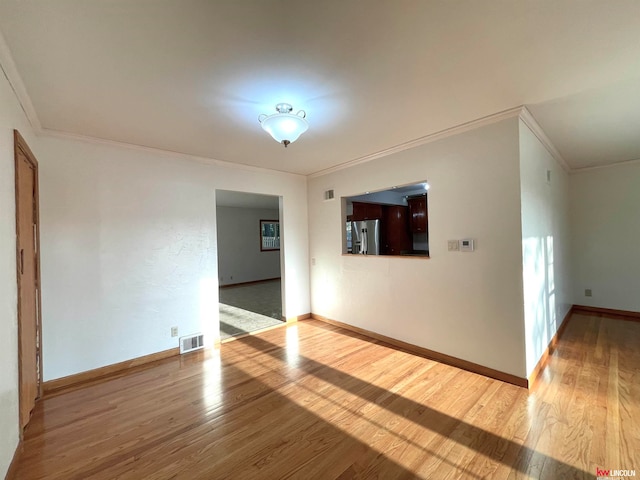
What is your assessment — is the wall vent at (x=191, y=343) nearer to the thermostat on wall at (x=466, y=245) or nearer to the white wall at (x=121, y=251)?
the white wall at (x=121, y=251)

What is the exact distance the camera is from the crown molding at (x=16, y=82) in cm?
154

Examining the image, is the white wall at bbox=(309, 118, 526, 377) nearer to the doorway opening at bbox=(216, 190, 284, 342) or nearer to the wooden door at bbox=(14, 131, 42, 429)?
the doorway opening at bbox=(216, 190, 284, 342)

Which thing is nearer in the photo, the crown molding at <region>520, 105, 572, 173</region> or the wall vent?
the crown molding at <region>520, 105, 572, 173</region>

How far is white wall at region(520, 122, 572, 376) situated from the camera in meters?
2.53

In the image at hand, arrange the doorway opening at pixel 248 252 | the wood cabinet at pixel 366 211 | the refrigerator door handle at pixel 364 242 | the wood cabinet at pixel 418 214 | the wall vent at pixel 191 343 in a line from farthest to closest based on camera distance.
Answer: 1. the doorway opening at pixel 248 252
2. the wood cabinet at pixel 418 214
3. the wood cabinet at pixel 366 211
4. the refrigerator door handle at pixel 364 242
5. the wall vent at pixel 191 343

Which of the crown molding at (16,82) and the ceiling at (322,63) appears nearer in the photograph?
the ceiling at (322,63)

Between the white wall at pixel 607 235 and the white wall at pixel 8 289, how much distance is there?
23.3 feet

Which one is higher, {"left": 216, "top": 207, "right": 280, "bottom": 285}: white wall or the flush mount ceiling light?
the flush mount ceiling light

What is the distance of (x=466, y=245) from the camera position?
2.79 metres

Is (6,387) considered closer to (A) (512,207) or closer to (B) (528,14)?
(B) (528,14)

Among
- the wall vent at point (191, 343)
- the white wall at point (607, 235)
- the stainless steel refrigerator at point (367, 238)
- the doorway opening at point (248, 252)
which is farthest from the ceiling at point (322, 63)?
the doorway opening at point (248, 252)

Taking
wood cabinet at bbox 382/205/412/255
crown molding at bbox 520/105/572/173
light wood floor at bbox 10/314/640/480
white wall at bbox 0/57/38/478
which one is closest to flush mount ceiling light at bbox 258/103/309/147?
white wall at bbox 0/57/38/478

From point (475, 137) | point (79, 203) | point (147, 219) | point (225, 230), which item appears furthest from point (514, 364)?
point (225, 230)

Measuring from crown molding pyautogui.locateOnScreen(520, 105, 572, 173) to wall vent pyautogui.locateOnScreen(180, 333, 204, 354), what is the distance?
14.3 feet
